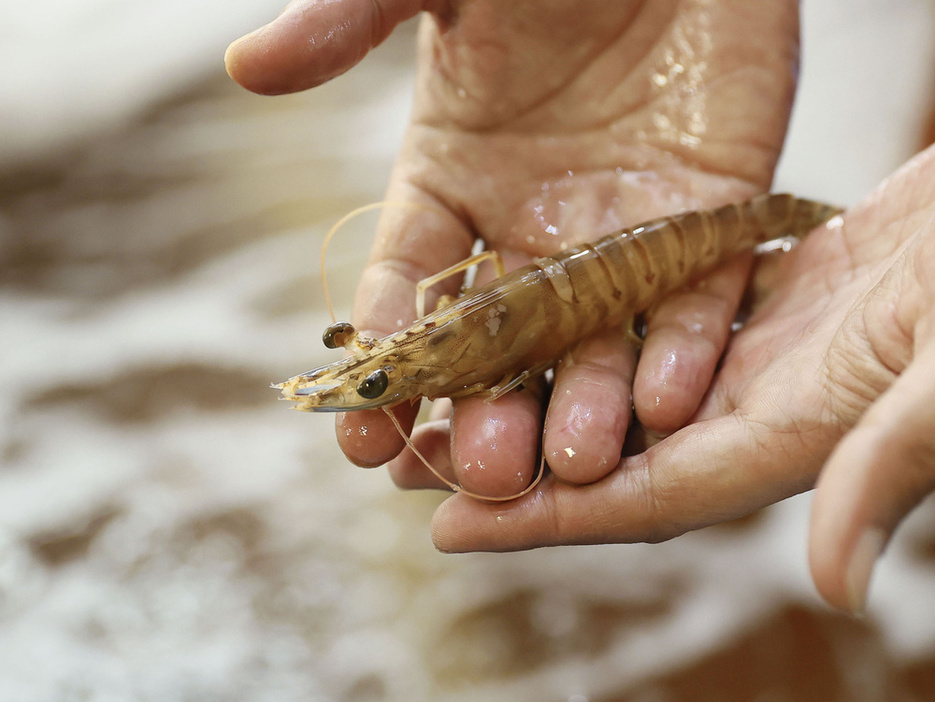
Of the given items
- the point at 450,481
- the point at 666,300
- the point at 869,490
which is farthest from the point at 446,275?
the point at 869,490

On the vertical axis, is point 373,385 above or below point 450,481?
above

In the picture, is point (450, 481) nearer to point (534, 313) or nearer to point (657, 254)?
point (534, 313)

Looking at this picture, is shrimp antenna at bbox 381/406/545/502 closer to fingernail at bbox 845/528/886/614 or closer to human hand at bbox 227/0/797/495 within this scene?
human hand at bbox 227/0/797/495

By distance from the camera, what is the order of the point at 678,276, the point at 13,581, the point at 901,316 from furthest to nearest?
the point at 13,581 → the point at 678,276 → the point at 901,316

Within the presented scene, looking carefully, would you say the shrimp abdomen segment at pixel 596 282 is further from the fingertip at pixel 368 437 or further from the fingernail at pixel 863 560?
the fingernail at pixel 863 560

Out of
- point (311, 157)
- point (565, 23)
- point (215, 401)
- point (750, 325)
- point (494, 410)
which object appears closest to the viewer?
point (494, 410)

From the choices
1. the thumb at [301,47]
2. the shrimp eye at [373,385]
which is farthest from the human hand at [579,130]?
the shrimp eye at [373,385]

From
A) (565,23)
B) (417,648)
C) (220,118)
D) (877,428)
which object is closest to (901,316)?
(877,428)

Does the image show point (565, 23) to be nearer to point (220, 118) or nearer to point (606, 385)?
point (606, 385)
